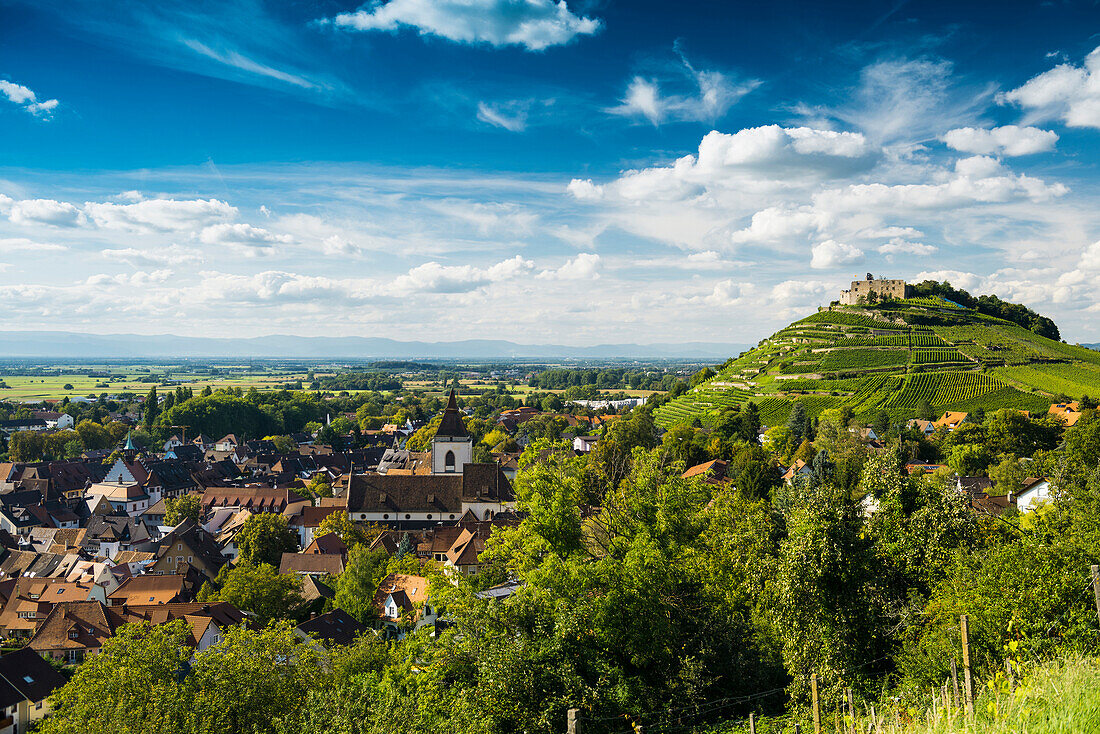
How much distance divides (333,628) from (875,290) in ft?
396

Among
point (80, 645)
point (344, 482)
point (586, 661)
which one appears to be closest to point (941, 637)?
point (586, 661)

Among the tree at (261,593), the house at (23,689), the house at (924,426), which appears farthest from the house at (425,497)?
the house at (924,426)

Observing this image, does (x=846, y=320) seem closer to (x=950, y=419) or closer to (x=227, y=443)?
(x=950, y=419)

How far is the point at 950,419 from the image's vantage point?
72.9 metres

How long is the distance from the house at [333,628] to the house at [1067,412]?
62237 mm

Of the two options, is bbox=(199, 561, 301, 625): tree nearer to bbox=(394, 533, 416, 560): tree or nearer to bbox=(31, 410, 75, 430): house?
bbox=(394, 533, 416, 560): tree

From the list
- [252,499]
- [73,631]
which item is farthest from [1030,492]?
[252,499]

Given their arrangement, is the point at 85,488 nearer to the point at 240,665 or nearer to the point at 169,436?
the point at 169,436

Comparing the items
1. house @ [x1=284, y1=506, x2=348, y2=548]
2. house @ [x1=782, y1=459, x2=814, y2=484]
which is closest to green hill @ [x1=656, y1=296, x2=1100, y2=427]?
house @ [x1=782, y1=459, x2=814, y2=484]

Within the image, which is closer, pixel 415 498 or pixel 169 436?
pixel 415 498

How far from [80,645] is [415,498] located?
995 inches

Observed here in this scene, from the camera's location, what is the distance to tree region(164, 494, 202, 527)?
5850cm

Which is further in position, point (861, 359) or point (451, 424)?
point (861, 359)

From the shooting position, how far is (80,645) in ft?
105
